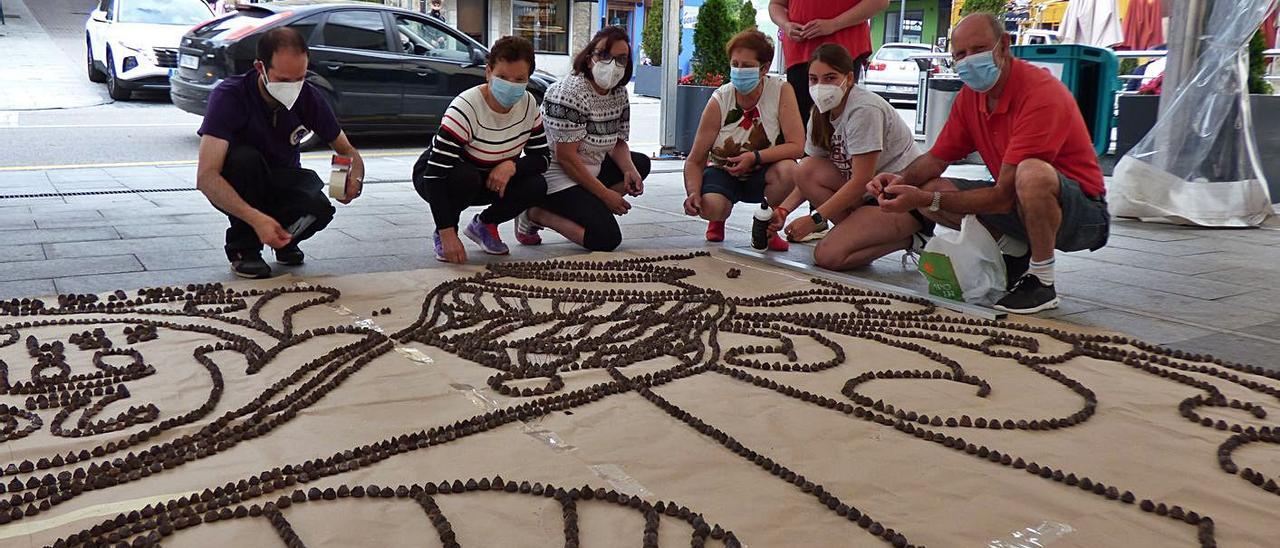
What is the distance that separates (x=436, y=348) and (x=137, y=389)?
2.79 ft

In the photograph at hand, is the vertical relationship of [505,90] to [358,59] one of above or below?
below

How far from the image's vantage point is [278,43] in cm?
403

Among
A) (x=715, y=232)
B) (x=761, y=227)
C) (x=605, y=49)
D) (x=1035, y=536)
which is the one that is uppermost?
(x=605, y=49)

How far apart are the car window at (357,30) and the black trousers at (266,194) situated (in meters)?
5.37

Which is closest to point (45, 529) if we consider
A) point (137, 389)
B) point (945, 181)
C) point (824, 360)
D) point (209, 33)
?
point (137, 389)

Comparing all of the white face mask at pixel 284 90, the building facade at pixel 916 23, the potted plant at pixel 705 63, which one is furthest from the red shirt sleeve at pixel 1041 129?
the building facade at pixel 916 23

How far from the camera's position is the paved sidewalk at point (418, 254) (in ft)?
12.9

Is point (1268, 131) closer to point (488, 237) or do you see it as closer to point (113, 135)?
point (488, 237)

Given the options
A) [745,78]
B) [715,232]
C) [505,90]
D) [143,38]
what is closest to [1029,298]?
[745,78]

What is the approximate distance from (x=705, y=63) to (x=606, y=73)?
5563mm

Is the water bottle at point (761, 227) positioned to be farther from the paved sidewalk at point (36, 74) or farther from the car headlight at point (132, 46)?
the car headlight at point (132, 46)

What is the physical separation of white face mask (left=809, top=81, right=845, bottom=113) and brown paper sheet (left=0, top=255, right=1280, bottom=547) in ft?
4.56

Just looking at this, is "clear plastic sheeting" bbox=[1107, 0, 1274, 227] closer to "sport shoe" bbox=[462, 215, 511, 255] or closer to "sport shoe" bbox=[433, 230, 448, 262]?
"sport shoe" bbox=[462, 215, 511, 255]

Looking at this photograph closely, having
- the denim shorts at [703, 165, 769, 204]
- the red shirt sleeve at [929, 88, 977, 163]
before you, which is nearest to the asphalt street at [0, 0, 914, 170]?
the denim shorts at [703, 165, 769, 204]
